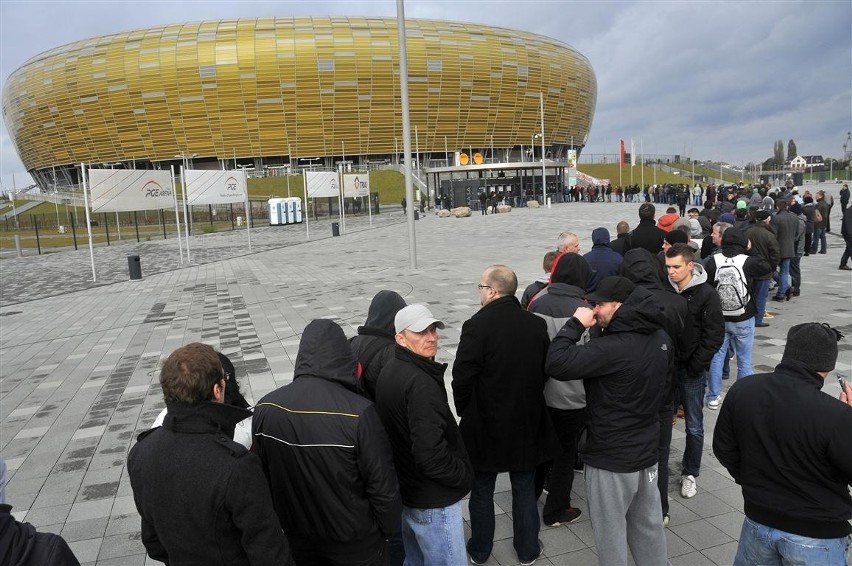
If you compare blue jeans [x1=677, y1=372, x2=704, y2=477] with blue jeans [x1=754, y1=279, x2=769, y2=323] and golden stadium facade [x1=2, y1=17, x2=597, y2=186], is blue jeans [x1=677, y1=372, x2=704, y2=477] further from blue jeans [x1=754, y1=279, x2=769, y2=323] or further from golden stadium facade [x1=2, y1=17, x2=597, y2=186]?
golden stadium facade [x1=2, y1=17, x2=597, y2=186]

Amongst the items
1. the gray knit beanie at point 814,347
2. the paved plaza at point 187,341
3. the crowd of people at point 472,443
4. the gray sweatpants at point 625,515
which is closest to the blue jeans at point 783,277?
the paved plaza at point 187,341

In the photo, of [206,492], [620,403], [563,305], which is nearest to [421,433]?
[206,492]

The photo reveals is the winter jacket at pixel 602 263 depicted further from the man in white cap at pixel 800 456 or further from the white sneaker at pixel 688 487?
the man in white cap at pixel 800 456

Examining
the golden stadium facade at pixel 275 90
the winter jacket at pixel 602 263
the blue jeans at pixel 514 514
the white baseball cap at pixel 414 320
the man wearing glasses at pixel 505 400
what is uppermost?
the golden stadium facade at pixel 275 90

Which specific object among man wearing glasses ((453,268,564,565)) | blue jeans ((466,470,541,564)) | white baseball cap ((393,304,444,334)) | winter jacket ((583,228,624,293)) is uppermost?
white baseball cap ((393,304,444,334))

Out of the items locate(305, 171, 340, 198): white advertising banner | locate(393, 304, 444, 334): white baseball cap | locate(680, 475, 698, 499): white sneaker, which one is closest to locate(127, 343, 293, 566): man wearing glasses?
locate(393, 304, 444, 334): white baseball cap

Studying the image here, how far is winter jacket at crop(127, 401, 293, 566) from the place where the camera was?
217 cm

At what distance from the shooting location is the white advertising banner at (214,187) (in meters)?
23.2

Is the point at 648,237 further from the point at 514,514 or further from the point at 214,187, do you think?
the point at 214,187

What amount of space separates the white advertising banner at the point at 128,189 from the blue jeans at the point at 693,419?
61.0ft

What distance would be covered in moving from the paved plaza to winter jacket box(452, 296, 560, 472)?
81cm

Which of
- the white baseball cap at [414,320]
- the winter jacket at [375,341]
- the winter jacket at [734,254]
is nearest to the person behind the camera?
the white baseball cap at [414,320]

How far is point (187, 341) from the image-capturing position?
10.1 metres

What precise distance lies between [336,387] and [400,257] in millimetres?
17880
